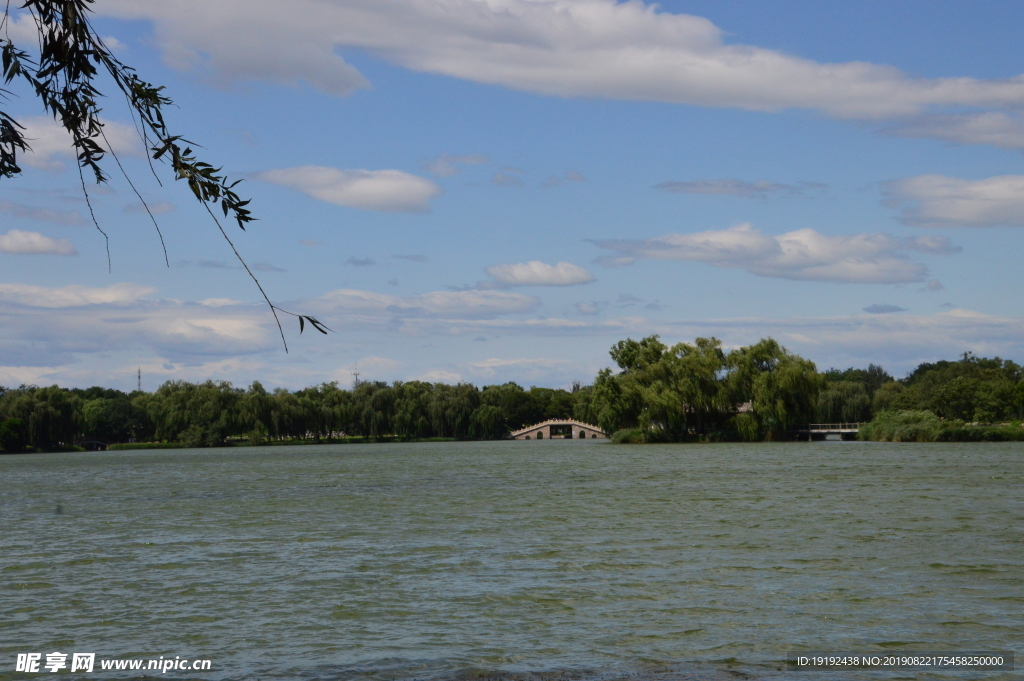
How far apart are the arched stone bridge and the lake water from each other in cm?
10193

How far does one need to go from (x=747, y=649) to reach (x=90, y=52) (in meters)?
8.51

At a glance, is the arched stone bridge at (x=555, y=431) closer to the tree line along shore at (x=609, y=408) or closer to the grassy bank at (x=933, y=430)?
the tree line along shore at (x=609, y=408)

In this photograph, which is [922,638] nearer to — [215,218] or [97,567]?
[215,218]

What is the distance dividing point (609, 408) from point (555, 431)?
210ft

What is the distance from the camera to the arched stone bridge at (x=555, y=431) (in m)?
134

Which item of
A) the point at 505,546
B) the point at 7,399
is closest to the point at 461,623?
the point at 505,546

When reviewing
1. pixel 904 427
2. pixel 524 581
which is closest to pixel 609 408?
pixel 904 427

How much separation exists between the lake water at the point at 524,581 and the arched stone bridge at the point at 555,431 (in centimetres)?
10193

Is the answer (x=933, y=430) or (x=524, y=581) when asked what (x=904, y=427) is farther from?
(x=524, y=581)

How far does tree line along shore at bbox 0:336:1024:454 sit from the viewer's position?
70188mm

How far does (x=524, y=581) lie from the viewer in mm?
14570

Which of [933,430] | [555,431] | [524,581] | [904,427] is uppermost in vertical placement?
[904,427]

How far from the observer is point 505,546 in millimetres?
18641

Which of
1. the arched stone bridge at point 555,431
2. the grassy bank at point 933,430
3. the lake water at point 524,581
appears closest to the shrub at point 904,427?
the grassy bank at point 933,430
